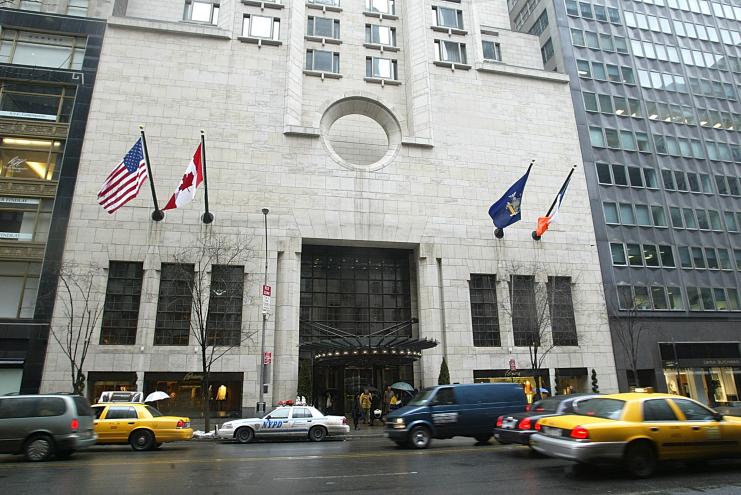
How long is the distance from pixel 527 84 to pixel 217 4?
27.7 m

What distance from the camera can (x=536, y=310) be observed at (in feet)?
105

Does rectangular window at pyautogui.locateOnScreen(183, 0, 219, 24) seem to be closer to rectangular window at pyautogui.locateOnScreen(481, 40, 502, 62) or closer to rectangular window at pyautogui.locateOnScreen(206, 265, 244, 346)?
rectangular window at pyautogui.locateOnScreen(206, 265, 244, 346)

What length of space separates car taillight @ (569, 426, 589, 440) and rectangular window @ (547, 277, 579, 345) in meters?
25.2

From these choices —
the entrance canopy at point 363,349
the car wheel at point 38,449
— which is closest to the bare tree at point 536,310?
the entrance canopy at point 363,349

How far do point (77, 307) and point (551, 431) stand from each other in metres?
27.3

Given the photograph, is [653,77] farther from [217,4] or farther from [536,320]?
[217,4]

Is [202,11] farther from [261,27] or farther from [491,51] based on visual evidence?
[491,51]

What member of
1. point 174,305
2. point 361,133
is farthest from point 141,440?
point 361,133

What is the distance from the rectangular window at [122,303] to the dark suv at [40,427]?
52.0 feet

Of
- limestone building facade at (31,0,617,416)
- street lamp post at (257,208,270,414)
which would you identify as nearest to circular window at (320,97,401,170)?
limestone building facade at (31,0,617,416)

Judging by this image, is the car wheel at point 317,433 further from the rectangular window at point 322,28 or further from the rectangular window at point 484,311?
the rectangular window at point 322,28

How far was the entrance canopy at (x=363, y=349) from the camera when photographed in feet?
85.7

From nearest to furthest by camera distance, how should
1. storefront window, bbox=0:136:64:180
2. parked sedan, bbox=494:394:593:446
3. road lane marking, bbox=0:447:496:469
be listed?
1. road lane marking, bbox=0:447:496:469
2. parked sedan, bbox=494:394:593:446
3. storefront window, bbox=0:136:64:180

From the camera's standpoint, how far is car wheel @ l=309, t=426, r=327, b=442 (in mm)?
18859
